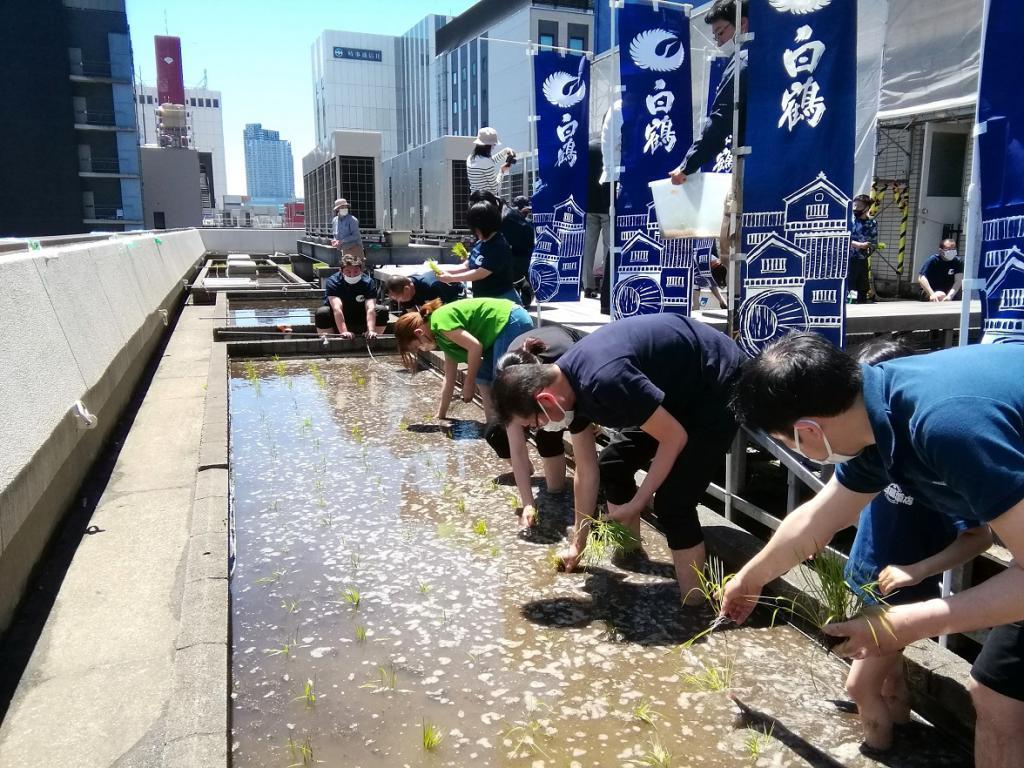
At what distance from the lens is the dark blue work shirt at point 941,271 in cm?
881

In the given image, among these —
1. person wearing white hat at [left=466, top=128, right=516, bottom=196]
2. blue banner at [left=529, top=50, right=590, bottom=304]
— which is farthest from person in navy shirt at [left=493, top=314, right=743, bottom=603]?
person wearing white hat at [left=466, top=128, right=516, bottom=196]

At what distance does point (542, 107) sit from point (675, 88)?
2685 millimetres

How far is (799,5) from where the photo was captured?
13.8 feet

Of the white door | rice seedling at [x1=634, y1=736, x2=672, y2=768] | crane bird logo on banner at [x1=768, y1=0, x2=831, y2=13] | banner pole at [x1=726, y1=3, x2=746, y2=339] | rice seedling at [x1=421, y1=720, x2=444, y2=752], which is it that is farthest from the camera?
the white door

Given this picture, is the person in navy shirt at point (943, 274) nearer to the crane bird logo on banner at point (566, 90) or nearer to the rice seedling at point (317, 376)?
the crane bird logo on banner at point (566, 90)

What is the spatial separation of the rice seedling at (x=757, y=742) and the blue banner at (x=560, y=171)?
19.9ft

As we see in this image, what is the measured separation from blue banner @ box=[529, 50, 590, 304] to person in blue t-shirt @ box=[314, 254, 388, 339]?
2450 mm

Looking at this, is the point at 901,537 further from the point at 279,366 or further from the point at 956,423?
the point at 279,366

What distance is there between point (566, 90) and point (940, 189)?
747 centimetres

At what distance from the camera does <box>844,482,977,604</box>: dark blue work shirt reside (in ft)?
7.88

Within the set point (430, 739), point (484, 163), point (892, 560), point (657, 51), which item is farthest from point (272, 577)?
point (484, 163)

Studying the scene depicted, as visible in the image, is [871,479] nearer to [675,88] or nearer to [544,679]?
[544,679]

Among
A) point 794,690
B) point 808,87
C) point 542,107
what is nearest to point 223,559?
point 794,690

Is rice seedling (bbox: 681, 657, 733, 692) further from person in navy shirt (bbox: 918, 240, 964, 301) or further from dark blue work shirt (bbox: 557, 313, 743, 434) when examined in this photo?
person in navy shirt (bbox: 918, 240, 964, 301)
